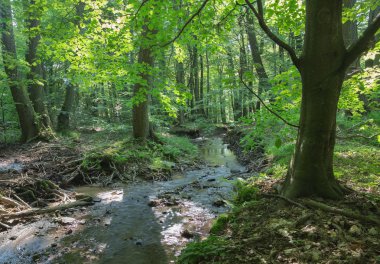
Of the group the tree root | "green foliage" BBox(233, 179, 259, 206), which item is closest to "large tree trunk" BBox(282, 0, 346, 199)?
the tree root

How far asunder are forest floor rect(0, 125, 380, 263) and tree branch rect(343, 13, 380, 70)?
2.05 metres

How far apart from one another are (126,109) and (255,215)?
1740cm

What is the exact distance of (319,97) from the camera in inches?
167

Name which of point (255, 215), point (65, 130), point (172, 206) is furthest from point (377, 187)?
point (65, 130)

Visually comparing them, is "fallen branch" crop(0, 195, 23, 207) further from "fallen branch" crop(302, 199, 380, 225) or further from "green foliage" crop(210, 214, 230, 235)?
"fallen branch" crop(302, 199, 380, 225)

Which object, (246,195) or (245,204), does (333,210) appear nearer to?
(245,204)

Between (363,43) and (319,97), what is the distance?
884 millimetres

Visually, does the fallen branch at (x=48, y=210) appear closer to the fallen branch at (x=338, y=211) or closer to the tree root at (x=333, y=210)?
the tree root at (x=333, y=210)

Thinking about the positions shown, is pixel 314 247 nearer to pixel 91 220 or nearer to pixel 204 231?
pixel 204 231

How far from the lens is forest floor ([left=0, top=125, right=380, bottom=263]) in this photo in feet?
10.9

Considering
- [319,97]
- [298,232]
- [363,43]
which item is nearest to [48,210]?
[298,232]

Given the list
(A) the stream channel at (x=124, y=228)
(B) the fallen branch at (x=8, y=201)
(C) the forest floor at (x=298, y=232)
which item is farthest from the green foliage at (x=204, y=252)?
(B) the fallen branch at (x=8, y=201)

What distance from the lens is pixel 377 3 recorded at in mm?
4824

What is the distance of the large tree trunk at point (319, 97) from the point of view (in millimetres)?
4191
